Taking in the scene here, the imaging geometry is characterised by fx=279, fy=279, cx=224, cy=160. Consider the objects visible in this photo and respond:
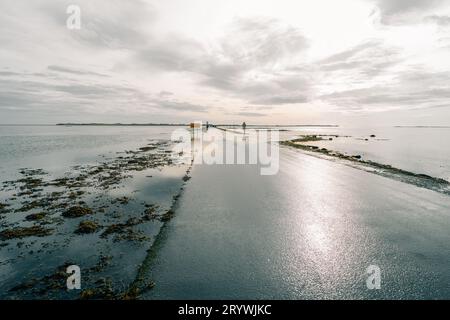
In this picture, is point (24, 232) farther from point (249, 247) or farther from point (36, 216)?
point (249, 247)

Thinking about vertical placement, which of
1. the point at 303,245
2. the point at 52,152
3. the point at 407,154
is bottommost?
the point at 303,245

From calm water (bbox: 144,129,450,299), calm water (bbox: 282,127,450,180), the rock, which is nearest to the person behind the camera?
calm water (bbox: 144,129,450,299)

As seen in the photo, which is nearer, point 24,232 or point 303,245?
point 303,245

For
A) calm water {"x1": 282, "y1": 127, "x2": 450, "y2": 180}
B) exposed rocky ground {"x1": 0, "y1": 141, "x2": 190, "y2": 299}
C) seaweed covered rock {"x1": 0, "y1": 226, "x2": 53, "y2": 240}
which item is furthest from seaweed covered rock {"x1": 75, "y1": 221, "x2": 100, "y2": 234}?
calm water {"x1": 282, "y1": 127, "x2": 450, "y2": 180}

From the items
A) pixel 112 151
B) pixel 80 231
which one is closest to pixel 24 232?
pixel 80 231

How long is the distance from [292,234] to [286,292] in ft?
15.2

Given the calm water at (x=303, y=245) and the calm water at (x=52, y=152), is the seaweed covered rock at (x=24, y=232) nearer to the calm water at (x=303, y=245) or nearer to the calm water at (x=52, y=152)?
the calm water at (x=303, y=245)

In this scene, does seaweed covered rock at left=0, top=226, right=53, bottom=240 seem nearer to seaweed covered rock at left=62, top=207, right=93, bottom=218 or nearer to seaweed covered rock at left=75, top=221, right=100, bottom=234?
seaweed covered rock at left=75, top=221, right=100, bottom=234

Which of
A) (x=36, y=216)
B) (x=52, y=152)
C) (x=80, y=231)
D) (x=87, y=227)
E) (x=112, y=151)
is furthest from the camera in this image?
(x=112, y=151)

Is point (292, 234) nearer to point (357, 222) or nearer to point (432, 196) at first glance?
point (357, 222)

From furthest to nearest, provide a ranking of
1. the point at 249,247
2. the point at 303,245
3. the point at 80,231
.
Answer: the point at 80,231 < the point at 303,245 < the point at 249,247

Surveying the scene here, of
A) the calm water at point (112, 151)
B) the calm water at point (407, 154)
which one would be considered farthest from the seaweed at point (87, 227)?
the calm water at point (407, 154)
